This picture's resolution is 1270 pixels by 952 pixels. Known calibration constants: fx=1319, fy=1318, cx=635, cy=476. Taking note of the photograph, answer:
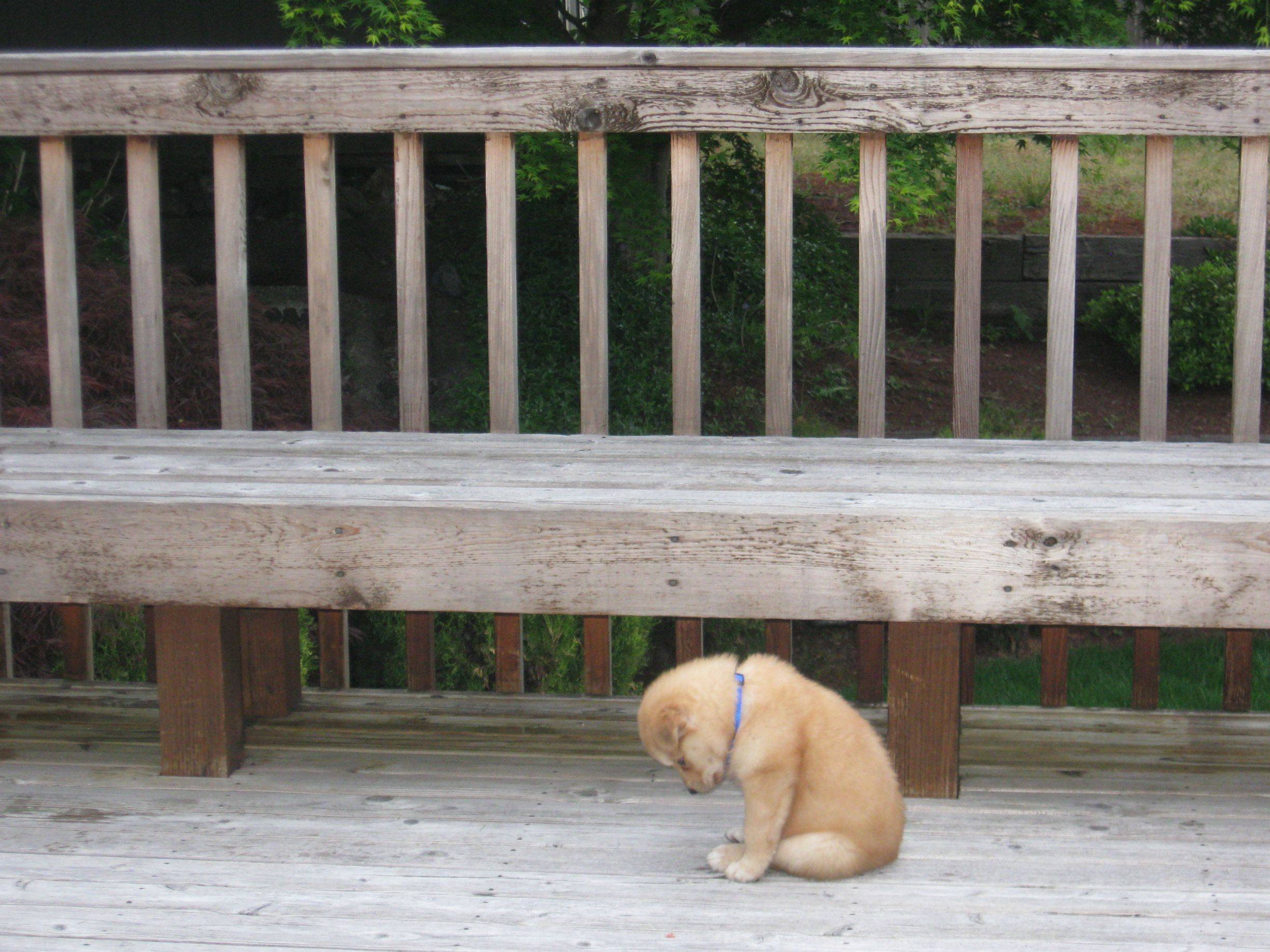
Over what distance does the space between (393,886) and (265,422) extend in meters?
2.89

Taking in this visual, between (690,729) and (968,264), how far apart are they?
1455 millimetres

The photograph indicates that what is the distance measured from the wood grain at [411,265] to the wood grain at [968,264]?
4.08 feet

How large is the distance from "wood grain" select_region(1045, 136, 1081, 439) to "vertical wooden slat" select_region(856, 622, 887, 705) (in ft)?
1.99

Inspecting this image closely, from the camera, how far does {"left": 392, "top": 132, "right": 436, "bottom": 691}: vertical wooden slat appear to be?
313 cm

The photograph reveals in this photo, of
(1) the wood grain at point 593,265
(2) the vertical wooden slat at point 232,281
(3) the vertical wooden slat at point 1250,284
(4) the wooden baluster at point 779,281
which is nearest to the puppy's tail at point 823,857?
(4) the wooden baluster at point 779,281

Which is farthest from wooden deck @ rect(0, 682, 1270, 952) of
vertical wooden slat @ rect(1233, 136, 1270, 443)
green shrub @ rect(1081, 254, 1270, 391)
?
green shrub @ rect(1081, 254, 1270, 391)

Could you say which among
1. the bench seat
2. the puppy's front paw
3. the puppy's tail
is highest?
the bench seat

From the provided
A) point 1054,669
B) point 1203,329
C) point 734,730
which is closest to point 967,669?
point 1054,669

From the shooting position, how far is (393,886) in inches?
83.7

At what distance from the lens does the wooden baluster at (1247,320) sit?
9.64 ft

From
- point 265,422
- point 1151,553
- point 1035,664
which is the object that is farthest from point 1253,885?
point 1035,664

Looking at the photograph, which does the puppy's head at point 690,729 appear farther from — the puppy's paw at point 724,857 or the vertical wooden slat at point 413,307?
the vertical wooden slat at point 413,307

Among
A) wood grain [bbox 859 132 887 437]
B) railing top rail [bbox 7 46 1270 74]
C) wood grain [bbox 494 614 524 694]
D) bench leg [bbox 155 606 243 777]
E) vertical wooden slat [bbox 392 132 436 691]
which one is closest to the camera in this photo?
bench leg [bbox 155 606 243 777]

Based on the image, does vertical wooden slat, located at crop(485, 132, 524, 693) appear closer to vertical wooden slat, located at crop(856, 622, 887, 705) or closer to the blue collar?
vertical wooden slat, located at crop(856, 622, 887, 705)
